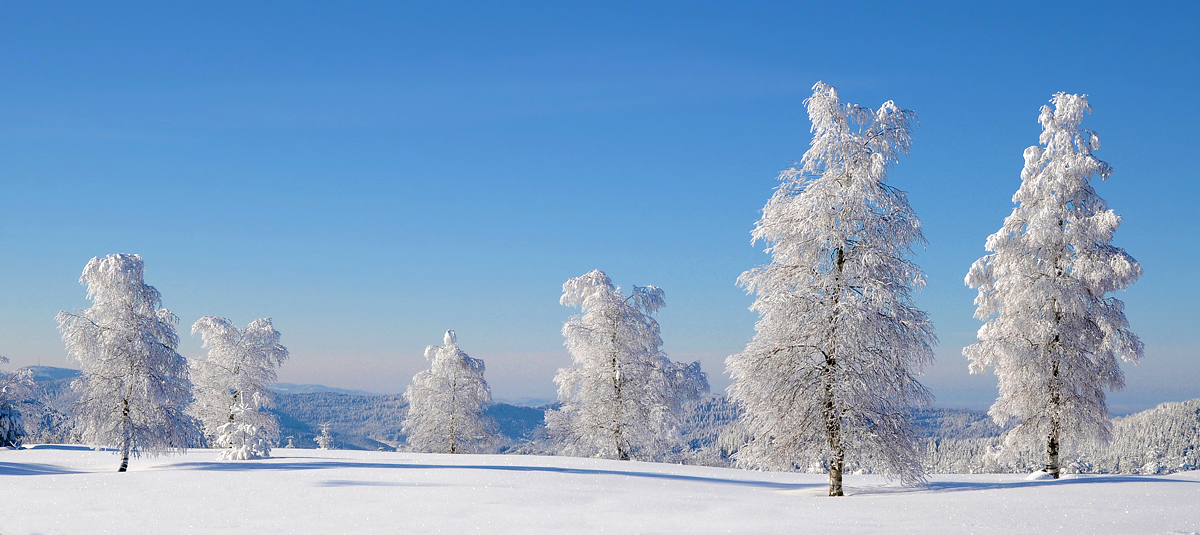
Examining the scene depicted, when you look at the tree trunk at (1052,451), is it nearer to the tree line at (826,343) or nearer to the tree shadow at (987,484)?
the tree line at (826,343)

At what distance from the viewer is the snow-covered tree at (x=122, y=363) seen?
83.8 ft

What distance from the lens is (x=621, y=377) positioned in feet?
112

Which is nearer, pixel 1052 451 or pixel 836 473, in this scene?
pixel 836 473

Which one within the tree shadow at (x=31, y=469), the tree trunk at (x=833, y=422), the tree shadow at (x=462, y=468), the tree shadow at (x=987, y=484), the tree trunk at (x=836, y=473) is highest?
the tree trunk at (x=833, y=422)

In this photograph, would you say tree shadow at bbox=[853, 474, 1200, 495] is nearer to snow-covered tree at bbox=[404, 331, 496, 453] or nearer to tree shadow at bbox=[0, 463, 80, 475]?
tree shadow at bbox=[0, 463, 80, 475]

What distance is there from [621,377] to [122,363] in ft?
61.6

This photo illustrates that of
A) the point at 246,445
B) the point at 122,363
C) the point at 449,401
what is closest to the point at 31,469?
the point at 122,363

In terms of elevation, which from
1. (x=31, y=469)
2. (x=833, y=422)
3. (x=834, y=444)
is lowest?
(x=31, y=469)

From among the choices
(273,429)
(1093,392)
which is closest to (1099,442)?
(1093,392)

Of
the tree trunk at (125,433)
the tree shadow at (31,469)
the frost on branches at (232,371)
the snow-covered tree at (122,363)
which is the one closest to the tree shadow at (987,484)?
the snow-covered tree at (122,363)

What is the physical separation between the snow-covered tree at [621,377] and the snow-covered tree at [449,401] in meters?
9.51

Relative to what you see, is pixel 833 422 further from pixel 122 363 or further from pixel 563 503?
pixel 122 363

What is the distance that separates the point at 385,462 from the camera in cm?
2641

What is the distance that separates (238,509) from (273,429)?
25.9 meters
